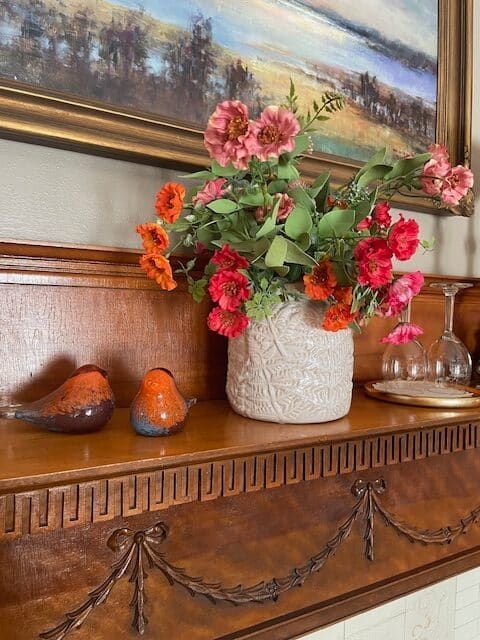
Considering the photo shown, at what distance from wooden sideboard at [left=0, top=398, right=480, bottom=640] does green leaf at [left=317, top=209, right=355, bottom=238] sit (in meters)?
0.23

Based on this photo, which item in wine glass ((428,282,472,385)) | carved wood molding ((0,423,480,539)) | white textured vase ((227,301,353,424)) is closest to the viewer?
carved wood molding ((0,423,480,539))

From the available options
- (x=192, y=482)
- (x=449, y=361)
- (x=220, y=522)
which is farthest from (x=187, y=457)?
(x=449, y=361)

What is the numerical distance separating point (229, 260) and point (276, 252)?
0.21 feet

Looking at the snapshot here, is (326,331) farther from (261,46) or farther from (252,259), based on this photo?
(261,46)

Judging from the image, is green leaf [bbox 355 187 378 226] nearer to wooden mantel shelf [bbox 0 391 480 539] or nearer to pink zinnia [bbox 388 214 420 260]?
pink zinnia [bbox 388 214 420 260]

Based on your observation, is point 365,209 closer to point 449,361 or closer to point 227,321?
point 227,321

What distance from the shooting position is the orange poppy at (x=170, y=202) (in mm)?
621

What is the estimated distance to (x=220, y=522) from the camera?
0.65m

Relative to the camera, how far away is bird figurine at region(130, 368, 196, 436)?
1.90ft

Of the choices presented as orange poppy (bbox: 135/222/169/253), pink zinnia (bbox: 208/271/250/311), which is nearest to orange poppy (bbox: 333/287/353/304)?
pink zinnia (bbox: 208/271/250/311)

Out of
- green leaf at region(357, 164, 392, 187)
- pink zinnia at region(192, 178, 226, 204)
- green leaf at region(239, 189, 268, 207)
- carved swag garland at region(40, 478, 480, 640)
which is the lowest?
carved swag garland at region(40, 478, 480, 640)

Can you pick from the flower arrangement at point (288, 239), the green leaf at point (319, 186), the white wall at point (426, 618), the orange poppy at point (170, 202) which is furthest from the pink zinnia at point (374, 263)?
the white wall at point (426, 618)

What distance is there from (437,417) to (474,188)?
641mm

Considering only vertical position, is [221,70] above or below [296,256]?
above
